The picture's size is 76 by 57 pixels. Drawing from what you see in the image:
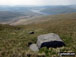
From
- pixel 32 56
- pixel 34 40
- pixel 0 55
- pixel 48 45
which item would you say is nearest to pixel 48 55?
pixel 32 56

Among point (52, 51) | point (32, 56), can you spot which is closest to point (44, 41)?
point (52, 51)

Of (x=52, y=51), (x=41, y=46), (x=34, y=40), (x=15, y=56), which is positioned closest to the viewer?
(x=15, y=56)

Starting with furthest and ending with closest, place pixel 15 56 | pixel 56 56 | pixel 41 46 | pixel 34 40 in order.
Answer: pixel 34 40
pixel 41 46
pixel 56 56
pixel 15 56

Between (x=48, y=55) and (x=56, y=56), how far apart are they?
4.09ft

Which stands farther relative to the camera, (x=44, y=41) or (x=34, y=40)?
(x=34, y=40)

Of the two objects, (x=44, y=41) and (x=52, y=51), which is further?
(x=44, y=41)

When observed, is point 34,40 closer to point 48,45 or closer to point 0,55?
point 48,45

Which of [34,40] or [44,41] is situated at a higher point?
[44,41]

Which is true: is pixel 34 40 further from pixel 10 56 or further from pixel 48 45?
pixel 10 56

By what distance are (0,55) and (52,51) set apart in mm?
6885

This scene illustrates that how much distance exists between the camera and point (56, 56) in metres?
17.1

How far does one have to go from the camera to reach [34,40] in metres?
27.8

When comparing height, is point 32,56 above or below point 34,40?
above

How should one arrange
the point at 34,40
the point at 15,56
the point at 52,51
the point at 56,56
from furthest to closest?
1. the point at 34,40
2. the point at 52,51
3. the point at 56,56
4. the point at 15,56
